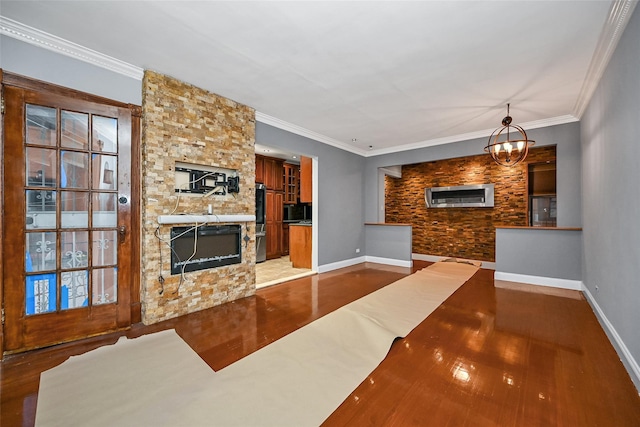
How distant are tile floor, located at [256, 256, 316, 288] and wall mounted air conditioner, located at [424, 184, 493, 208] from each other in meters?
4.08

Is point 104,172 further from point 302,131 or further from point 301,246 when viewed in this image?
point 301,246

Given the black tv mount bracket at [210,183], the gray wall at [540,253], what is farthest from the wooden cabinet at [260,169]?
the gray wall at [540,253]

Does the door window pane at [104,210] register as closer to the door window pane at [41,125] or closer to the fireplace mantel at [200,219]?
the fireplace mantel at [200,219]

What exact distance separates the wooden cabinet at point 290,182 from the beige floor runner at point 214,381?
506 centimetres

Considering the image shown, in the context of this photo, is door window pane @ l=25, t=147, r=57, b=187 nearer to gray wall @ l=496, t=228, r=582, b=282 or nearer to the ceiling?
the ceiling

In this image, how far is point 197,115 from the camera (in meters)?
3.30

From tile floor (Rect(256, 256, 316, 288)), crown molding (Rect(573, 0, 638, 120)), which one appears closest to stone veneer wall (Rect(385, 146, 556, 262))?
crown molding (Rect(573, 0, 638, 120))

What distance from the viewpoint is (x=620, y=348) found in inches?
87.9

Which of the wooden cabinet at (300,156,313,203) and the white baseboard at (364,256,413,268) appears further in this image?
the white baseboard at (364,256,413,268)

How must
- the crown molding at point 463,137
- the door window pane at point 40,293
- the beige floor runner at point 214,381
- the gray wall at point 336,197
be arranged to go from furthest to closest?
1. the gray wall at point 336,197
2. the crown molding at point 463,137
3. the door window pane at point 40,293
4. the beige floor runner at point 214,381

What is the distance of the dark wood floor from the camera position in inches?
62.8

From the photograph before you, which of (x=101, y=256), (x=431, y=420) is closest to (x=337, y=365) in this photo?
(x=431, y=420)

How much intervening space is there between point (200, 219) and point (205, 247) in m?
0.41

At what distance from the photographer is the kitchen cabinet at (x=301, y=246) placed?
579cm
